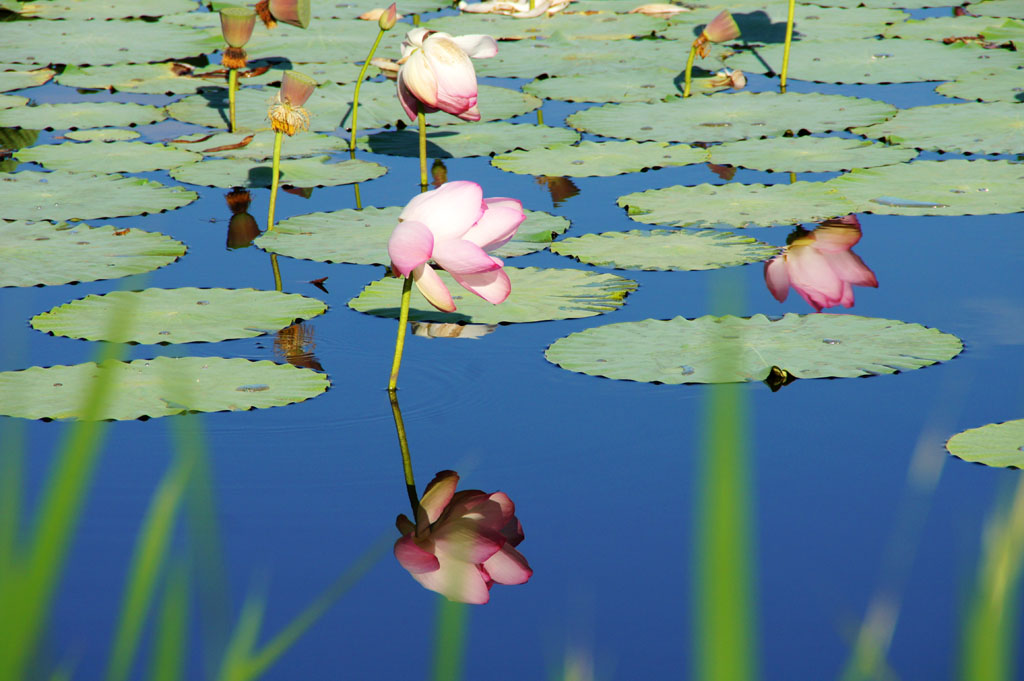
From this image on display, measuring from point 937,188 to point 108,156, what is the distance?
2.68 meters

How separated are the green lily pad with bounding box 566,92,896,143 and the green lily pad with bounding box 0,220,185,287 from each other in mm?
1742

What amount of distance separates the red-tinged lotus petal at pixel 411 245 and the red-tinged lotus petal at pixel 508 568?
0.56m

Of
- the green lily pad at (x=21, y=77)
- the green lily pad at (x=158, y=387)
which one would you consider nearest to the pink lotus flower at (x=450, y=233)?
the green lily pad at (x=158, y=387)

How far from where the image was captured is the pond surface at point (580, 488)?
1.51 metres

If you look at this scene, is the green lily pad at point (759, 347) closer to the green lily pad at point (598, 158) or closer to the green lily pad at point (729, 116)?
the green lily pad at point (598, 158)

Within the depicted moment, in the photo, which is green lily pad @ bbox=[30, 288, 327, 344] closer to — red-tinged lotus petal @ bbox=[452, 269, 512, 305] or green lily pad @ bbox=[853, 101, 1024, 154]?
red-tinged lotus petal @ bbox=[452, 269, 512, 305]

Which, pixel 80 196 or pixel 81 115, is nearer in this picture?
pixel 80 196

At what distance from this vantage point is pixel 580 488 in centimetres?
193

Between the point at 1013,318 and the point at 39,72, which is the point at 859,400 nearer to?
the point at 1013,318

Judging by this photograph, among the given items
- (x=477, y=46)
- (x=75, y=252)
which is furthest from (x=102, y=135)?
(x=477, y=46)

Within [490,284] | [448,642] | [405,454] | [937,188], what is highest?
[448,642]

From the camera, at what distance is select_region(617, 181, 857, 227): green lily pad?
10.9 feet

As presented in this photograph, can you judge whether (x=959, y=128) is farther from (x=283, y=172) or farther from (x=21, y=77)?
(x=21, y=77)

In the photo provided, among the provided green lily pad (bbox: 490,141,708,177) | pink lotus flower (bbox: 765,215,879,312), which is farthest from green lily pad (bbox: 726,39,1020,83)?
pink lotus flower (bbox: 765,215,879,312)
